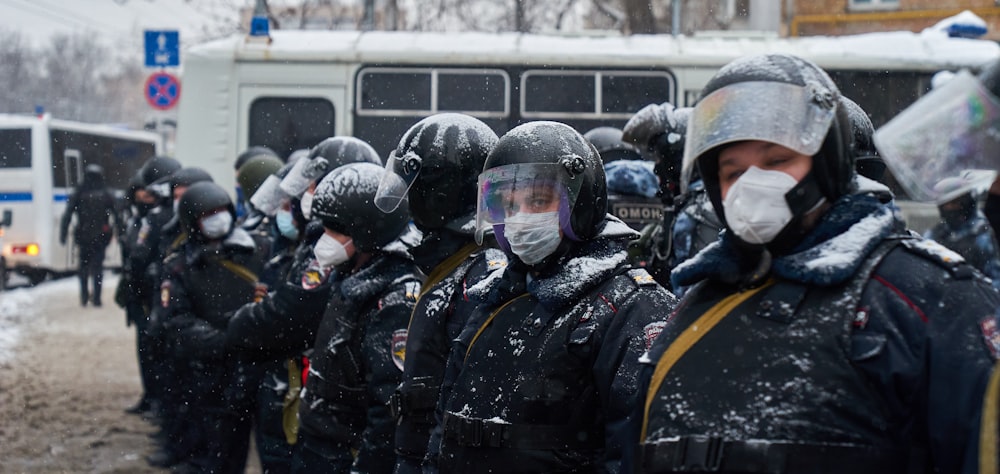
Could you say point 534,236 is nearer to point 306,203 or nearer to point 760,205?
point 760,205

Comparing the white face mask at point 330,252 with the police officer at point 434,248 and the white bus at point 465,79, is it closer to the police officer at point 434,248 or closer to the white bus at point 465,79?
the police officer at point 434,248

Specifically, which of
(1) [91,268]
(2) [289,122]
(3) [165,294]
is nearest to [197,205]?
(3) [165,294]

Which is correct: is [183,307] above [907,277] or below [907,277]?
below

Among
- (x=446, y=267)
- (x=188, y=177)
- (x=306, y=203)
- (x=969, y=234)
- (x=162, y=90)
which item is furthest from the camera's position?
(x=162, y=90)

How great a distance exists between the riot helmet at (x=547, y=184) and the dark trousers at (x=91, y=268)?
632 inches

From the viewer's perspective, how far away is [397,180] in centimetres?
427

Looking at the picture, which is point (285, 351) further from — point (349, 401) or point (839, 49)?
point (839, 49)

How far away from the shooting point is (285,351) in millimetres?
5465

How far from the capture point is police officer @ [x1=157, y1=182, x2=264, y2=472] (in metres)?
6.51

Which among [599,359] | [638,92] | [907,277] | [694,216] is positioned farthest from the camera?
[638,92]

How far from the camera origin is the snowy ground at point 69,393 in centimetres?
826

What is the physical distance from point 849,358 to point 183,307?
211 inches

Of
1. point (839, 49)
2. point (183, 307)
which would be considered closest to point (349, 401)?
point (183, 307)

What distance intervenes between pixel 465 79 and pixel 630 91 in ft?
5.12
